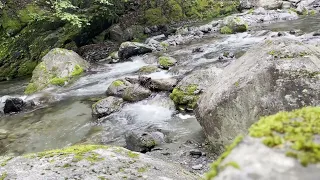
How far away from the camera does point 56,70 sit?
594 inches

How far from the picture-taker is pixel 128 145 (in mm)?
7500

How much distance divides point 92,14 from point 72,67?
6.73m

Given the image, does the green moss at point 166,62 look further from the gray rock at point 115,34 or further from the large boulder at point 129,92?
the gray rock at point 115,34

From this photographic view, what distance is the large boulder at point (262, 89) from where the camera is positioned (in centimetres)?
554

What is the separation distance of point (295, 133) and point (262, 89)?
4.32 meters

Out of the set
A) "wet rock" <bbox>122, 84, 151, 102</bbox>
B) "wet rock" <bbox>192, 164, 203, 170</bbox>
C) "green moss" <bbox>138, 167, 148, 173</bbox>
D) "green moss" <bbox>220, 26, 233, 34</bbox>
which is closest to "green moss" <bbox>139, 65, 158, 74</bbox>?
"wet rock" <bbox>122, 84, 151, 102</bbox>

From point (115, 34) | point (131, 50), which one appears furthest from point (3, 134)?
point (115, 34)

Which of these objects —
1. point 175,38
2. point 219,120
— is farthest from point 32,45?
point 219,120

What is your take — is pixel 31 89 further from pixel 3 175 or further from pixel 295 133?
pixel 295 133

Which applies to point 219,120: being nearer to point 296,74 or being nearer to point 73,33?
point 296,74

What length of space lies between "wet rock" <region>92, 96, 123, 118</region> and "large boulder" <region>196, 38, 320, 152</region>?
13.9 feet

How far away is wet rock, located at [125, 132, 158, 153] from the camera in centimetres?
720

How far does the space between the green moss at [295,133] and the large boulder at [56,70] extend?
44.3ft

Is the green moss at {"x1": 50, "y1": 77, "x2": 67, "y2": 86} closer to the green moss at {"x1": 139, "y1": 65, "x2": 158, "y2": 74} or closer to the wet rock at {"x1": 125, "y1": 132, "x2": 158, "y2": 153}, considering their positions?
the green moss at {"x1": 139, "y1": 65, "x2": 158, "y2": 74}
